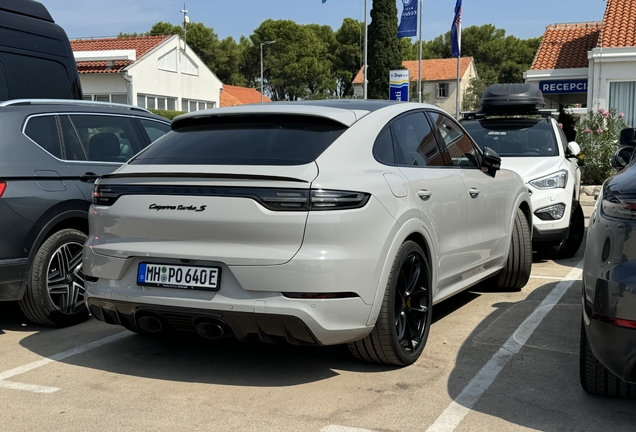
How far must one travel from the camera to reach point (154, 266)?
162 inches

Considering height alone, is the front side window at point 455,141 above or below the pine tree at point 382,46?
below

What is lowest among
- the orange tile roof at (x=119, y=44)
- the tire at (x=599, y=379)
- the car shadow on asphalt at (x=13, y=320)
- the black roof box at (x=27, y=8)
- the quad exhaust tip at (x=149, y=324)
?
the car shadow on asphalt at (x=13, y=320)

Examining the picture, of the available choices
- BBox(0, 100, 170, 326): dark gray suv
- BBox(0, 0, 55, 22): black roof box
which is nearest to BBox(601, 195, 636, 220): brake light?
BBox(0, 100, 170, 326): dark gray suv

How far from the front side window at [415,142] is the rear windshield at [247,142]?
557mm

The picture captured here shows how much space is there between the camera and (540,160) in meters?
8.57

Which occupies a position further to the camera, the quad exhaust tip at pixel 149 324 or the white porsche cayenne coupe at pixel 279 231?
the quad exhaust tip at pixel 149 324

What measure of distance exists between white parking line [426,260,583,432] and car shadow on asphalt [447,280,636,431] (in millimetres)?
35

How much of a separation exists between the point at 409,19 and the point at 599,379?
90.9ft

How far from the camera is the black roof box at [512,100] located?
415 inches

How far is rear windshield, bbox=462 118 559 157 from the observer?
29.4ft

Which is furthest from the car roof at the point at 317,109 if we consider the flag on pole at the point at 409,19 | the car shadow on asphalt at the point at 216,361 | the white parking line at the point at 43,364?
the flag on pole at the point at 409,19

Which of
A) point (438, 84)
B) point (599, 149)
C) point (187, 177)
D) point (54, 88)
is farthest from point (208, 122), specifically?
point (438, 84)

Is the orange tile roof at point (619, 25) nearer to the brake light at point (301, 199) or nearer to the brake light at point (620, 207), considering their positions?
the brake light at point (620, 207)

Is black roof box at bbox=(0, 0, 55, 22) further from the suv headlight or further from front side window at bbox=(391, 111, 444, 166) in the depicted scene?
the suv headlight
